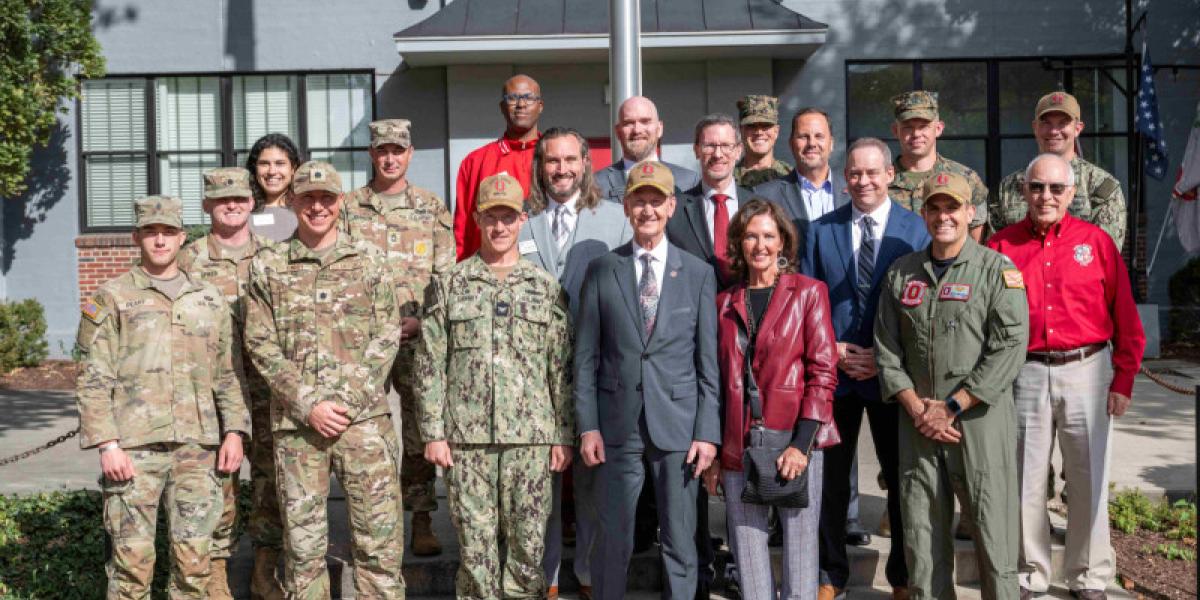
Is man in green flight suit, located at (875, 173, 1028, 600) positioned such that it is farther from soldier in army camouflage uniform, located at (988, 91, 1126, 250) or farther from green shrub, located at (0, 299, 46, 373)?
green shrub, located at (0, 299, 46, 373)

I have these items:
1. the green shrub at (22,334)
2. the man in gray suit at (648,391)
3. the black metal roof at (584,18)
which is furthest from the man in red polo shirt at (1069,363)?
the green shrub at (22,334)

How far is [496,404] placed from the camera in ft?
16.7

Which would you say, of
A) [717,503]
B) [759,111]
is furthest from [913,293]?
[717,503]

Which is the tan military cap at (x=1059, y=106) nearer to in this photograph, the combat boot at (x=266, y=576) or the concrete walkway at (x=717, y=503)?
the concrete walkway at (x=717, y=503)

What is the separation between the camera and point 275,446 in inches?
202

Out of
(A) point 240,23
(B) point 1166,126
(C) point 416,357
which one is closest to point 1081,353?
(C) point 416,357

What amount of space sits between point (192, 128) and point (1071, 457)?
11.9 metres

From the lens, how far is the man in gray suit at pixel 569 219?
5.56 metres

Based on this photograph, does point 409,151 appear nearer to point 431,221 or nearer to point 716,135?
point 431,221

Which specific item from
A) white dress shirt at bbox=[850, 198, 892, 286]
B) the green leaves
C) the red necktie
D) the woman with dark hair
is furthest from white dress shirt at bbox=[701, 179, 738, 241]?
the green leaves

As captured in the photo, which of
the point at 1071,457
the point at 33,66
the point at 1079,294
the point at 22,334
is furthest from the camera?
the point at 22,334

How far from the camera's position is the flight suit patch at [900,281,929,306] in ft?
16.9

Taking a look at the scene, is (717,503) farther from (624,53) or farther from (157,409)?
(157,409)

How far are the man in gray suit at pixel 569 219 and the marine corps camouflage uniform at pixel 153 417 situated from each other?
1.54 m
